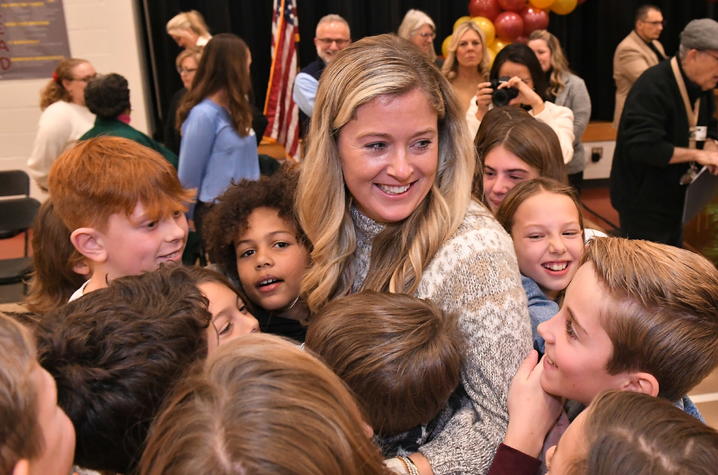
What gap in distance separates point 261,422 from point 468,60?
3905 millimetres

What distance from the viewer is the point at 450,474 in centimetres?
117

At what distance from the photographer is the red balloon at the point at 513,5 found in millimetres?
6066

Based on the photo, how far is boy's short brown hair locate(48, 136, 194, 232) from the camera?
163cm

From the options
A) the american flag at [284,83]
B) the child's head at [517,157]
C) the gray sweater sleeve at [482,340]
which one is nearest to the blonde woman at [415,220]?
the gray sweater sleeve at [482,340]

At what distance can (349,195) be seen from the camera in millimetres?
1565

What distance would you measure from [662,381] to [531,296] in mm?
573

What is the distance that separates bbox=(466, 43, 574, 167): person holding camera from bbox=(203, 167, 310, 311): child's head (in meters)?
1.55

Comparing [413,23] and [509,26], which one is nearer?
[413,23]

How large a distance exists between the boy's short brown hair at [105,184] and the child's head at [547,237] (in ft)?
3.33

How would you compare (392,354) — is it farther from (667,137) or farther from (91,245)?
(667,137)

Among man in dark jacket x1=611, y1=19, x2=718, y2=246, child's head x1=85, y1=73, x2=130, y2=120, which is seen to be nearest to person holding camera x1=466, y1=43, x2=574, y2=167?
man in dark jacket x1=611, y1=19, x2=718, y2=246

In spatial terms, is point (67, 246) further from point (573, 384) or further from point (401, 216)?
point (573, 384)

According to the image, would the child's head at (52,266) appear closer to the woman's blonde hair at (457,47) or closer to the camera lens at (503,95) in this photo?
the camera lens at (503,95)

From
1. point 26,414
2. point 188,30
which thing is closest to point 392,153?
point 26,414
